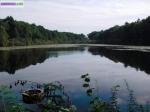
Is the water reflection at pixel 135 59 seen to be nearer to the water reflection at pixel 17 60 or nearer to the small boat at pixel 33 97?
the water reflection at pixel 17 60

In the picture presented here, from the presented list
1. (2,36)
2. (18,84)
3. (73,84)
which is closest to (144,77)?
(73,84)

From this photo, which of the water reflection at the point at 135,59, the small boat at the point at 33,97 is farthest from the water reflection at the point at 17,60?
the small boat at the point at 33,97

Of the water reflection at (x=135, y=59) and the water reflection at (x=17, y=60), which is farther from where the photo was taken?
the water reflection at (x=17, y=60)

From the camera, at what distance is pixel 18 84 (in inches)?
1391

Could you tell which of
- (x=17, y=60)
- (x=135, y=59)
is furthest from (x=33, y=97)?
(x=17, y=60)

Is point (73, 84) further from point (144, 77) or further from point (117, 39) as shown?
point (117, 39)

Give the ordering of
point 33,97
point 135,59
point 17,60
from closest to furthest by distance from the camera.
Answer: point 33,97, point 135,59, point 17,60

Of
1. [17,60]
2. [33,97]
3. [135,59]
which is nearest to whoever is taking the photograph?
[33,97]

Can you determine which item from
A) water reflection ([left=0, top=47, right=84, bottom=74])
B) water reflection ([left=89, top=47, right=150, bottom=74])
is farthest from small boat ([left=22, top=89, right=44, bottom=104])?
water reflection ([left=89, top=47, right=150, bottom=74])

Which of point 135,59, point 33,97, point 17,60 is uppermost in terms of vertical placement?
point 33,97

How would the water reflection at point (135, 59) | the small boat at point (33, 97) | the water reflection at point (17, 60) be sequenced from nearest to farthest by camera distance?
the small boat at point (33, 97) < the water reflection at point (135, 59) < the water reflection at point (17, 60)

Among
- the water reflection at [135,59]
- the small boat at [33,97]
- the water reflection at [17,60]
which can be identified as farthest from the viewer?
the water reflection at [17,60]

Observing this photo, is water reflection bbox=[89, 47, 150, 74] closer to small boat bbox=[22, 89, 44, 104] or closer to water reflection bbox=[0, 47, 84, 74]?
water reflection bbox=[0, 47, 84, 74]

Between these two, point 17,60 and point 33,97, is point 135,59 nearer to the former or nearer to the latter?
point 17,60
